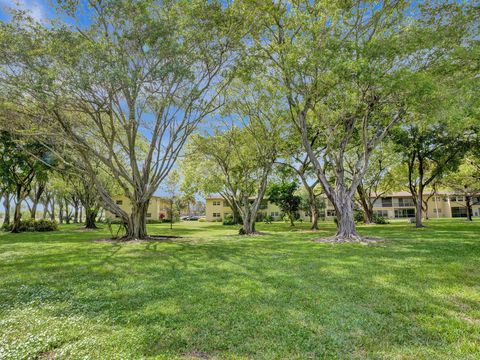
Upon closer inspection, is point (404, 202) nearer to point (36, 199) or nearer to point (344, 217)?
point (344, 217)

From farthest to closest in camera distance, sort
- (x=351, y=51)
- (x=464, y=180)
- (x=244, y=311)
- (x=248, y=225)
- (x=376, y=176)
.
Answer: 1. (x=464, y=180)
2. (x=376, y=176)
3. (x=248, y=225)
4. (x=351, y=51)
5. (x=244, y=311)

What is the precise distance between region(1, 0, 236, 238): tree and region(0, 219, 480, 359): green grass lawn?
21.9ft

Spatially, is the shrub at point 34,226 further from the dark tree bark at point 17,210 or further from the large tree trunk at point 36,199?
the large tree trunk at point 36,199

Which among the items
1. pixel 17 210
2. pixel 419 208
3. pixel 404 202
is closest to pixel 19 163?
pixel 17 210

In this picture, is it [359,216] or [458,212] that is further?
[458,212]

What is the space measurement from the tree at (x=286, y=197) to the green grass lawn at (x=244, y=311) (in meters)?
22.1

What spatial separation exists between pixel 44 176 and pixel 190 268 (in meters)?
18.2

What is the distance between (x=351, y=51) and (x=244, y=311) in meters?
10.2

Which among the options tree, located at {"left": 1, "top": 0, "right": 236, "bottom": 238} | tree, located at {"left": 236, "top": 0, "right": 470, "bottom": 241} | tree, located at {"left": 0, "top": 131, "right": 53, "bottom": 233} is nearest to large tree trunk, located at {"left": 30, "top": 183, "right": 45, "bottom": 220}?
tree, located at {"left": 0, "top": 131, "right": 53, "bottom": 233}

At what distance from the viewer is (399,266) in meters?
6.50

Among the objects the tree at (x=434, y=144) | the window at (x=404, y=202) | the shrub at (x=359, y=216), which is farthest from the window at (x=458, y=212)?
the tree at (x=434, y=144)

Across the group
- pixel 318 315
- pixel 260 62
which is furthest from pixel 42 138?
pixel 318 315

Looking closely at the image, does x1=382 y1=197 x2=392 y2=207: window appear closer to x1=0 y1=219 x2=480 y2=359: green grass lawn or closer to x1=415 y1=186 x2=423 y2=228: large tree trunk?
x1=415 y1=186 x2=423 y2=228: large tree trunk

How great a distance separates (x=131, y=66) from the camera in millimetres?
10758
